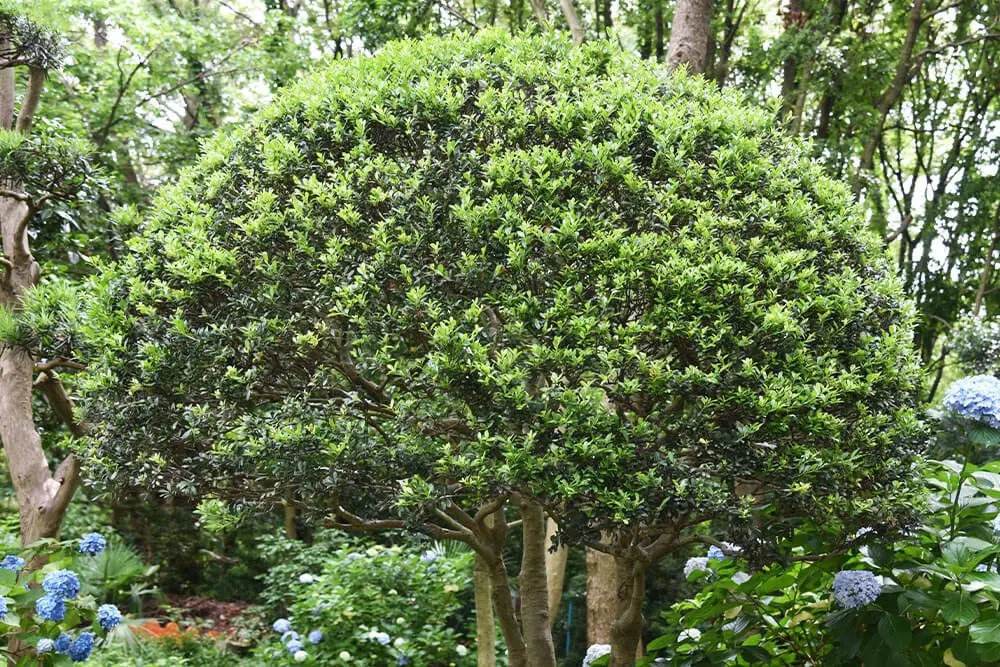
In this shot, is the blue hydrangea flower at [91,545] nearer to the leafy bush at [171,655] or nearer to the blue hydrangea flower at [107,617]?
the blue hydrangea flower at [107,617]

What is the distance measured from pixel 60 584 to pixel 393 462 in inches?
86.7

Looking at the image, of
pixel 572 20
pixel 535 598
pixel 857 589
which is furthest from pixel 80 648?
pixel 572 20

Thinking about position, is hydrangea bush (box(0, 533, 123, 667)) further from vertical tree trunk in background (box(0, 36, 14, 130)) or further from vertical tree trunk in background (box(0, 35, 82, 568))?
vertical tree trunk in background (box(0, 36, 14, 130))

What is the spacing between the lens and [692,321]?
2992 millimetres

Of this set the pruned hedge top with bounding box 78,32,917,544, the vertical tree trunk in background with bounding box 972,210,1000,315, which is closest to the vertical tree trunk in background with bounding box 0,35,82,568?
the pruned hedge top with bounding box 78,32,917,544

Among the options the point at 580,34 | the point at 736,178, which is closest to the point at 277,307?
the point at 736,178

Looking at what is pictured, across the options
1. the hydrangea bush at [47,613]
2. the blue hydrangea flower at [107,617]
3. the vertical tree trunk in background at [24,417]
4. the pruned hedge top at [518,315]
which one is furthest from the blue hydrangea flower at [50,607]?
the pruned hedge top at [518,315]

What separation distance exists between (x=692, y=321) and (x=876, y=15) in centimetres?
1307

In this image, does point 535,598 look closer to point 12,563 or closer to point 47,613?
point 47,613

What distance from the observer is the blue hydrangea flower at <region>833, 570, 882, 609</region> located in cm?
319

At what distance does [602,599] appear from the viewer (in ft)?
19.2

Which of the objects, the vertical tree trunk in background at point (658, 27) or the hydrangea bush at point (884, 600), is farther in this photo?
the vertical tree trunk in background at point (658, 27)

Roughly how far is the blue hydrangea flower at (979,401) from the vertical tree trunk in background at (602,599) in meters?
3.03

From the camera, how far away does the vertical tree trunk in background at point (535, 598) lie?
14.5 ft
